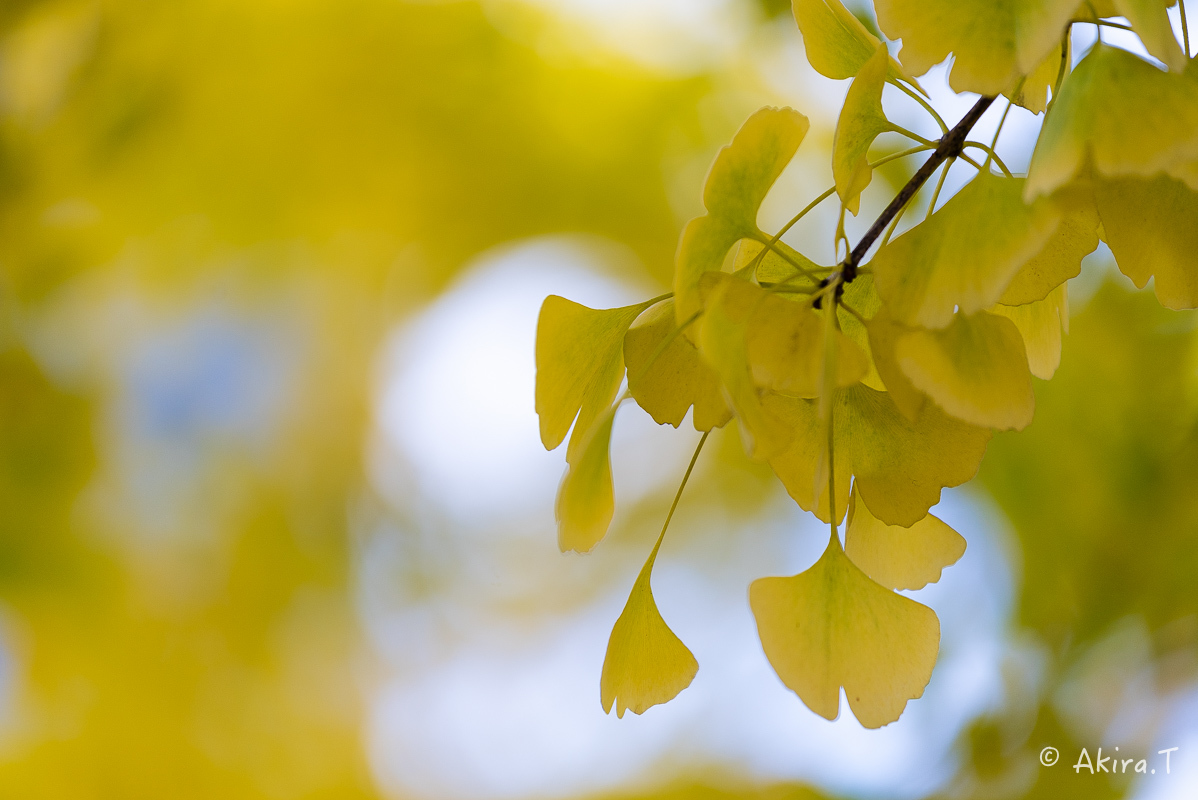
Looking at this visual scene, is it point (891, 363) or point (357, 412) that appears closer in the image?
point (891, 363)

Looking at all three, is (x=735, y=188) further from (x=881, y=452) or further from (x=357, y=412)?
(x=357, y=412)

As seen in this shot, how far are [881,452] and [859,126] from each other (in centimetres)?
6

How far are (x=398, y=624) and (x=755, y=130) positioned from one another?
1331 mm

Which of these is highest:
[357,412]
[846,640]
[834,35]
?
[357,412]

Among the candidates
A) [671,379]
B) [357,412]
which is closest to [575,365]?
[671,379]

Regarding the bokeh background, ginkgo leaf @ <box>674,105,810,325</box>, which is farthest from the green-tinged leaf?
the bokeh background

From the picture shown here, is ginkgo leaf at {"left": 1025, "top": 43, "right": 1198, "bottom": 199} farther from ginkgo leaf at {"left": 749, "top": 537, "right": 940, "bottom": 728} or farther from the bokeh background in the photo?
the bokeh background

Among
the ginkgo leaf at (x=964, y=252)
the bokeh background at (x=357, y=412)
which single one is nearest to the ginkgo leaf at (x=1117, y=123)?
the ginkgo leaf at (x=964, y=252)

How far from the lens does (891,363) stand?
0.44 ft

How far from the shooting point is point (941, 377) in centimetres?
12

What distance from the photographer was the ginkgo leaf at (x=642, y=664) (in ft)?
0.53

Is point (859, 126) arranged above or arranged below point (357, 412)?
below

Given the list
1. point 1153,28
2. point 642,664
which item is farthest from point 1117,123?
point 642,664

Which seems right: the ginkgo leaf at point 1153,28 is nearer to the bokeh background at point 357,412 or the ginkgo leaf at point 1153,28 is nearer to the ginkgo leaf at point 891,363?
the ginkgo leaf at point 891,363
